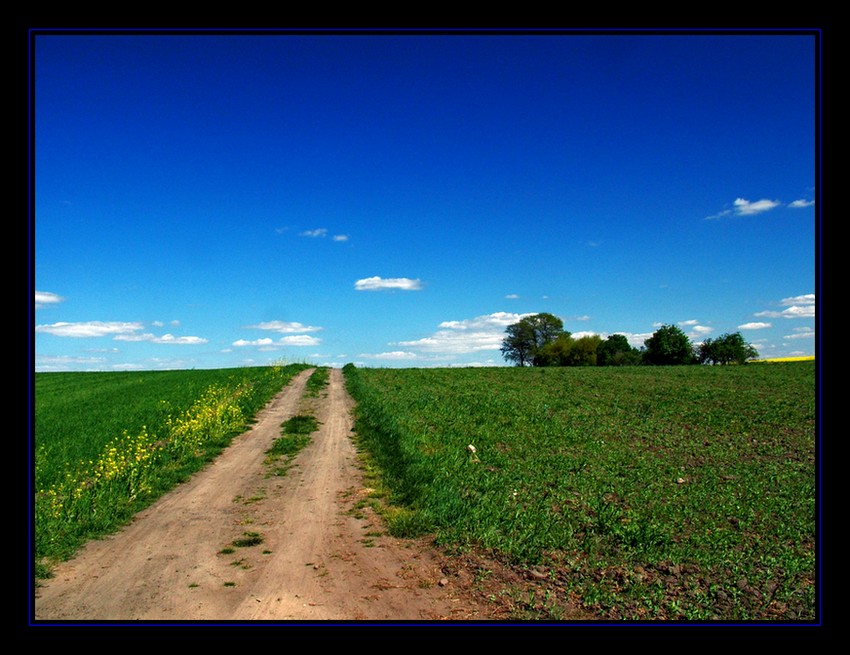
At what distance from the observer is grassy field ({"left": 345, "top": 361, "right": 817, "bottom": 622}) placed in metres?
6.13

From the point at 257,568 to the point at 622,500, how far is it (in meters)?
6.61

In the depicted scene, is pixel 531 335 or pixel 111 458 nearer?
pixel 111 458

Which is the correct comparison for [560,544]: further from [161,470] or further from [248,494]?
[161,470]

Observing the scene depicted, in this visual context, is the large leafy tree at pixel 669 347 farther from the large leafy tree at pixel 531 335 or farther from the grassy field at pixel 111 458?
the grassy field at pixel 111 458

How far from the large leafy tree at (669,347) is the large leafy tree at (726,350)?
201cm

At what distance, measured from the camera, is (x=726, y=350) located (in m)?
77.0

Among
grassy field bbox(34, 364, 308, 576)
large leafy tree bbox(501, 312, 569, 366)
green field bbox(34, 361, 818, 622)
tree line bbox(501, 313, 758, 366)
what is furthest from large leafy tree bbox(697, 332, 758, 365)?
grassy field bbox(34, 364, 308, 576)

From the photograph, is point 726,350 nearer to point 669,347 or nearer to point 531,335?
point 669,347

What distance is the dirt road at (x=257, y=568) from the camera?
5.67m

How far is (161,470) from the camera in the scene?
466 inches

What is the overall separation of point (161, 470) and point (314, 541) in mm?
6176

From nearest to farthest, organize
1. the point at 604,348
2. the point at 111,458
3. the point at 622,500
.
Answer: the point at 622,500 < the point at 111,458 < the point at 604,348

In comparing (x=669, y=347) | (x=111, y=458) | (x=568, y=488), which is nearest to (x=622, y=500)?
(x=568, y=488)
